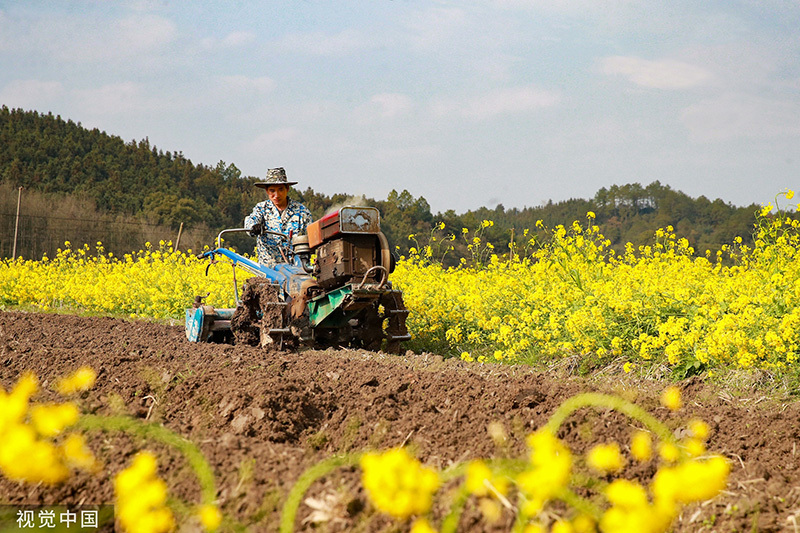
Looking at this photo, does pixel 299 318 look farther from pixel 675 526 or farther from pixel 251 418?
pixel 675 526

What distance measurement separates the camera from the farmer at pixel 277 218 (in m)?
7.35

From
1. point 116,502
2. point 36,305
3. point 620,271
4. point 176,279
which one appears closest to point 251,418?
point 116,502

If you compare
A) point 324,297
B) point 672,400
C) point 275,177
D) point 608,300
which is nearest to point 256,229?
point 275,177

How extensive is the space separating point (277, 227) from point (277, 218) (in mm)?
101

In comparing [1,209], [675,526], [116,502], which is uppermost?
[1,209]

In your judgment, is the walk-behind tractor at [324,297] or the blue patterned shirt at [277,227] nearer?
the walk-behind tractor at [324,297]

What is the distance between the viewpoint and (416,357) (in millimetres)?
6145

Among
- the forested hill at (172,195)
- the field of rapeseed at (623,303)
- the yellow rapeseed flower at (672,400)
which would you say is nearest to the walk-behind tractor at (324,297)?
the field of rapeseed at (623,303)

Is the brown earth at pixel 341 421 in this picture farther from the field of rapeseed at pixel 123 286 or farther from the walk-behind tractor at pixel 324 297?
the field of rapeseed at pixel 123 286

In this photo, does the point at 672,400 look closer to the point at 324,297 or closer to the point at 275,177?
the point at 324,297

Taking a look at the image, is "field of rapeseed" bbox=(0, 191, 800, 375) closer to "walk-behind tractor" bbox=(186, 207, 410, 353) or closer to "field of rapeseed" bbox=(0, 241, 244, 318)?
"field of rapeseed" bbox=(0, 241, 244, 318)

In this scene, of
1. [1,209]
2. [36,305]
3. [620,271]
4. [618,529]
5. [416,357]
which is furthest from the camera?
[1,209]

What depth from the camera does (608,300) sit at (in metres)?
6.28

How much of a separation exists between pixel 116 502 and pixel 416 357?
4023mm
